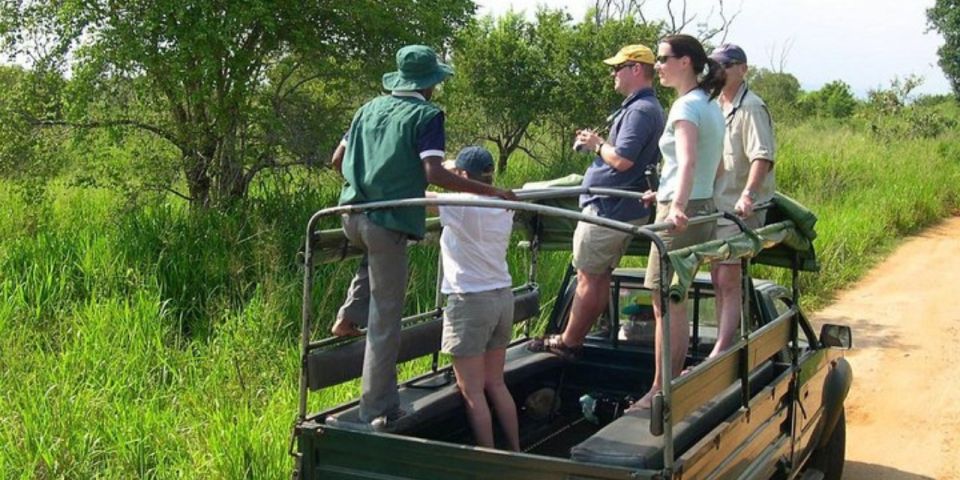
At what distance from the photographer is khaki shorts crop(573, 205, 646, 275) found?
4562mm

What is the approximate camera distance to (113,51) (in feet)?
25.9

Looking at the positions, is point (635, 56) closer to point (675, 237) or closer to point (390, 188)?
point (675, 237)

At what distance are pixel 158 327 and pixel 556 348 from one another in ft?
9.08

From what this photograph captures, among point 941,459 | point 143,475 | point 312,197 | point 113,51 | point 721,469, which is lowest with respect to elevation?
point 941,459

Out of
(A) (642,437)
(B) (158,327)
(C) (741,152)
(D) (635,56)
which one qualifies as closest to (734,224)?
(C) (741,152)

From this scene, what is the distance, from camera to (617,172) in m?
4.76

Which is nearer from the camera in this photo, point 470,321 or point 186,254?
point 470,321

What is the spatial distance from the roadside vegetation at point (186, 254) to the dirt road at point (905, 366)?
571 mm

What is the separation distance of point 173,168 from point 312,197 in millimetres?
1260

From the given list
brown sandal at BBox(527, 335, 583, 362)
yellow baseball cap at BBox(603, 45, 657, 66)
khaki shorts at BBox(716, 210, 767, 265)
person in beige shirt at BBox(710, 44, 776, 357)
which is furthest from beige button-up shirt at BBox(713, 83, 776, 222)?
brown sandal at BBox(527, 335, 583, 362)

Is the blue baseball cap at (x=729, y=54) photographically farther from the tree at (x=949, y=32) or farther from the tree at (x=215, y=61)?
the tree at (x=949, y=32)

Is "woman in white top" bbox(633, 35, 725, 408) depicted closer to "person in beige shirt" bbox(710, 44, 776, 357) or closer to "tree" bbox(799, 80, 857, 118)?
"person in beige shirt" bbox(710, 44, 776, 357)

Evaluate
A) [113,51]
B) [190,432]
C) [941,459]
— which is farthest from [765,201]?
[113,51]

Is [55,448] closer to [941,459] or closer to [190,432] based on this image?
[190,432]
